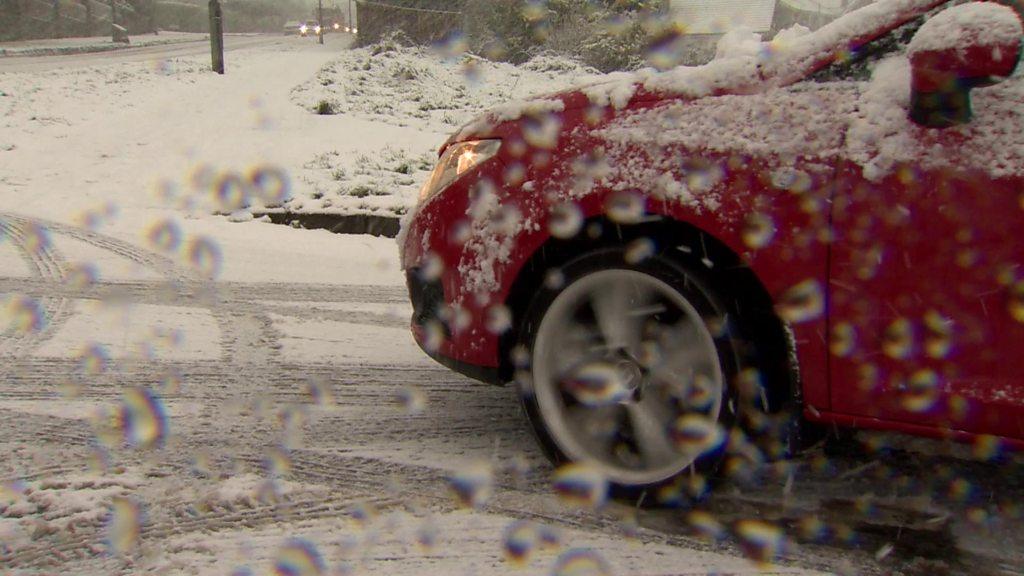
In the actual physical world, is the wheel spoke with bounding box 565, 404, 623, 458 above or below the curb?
below

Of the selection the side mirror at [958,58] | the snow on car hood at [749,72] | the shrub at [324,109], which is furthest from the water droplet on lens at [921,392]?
the shrub at [324,109]

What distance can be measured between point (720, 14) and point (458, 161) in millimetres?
30376

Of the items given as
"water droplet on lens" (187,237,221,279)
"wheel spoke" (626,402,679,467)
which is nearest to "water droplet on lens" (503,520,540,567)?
"wheel spoke" (626,402,679,467)

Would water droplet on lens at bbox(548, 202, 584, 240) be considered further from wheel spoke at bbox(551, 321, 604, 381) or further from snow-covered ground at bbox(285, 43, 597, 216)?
snow-covered ground at bbox(285, 43, 597, 216)

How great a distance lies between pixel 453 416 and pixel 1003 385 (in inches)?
69.5

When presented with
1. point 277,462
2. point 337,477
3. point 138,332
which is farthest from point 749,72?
point 138,332

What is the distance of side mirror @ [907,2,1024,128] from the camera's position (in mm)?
1738

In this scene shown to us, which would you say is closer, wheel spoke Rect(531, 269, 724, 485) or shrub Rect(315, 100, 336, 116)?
wheel spoke Rect(531, 269, 724, 485)

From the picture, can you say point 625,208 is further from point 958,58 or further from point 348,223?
point 348,223

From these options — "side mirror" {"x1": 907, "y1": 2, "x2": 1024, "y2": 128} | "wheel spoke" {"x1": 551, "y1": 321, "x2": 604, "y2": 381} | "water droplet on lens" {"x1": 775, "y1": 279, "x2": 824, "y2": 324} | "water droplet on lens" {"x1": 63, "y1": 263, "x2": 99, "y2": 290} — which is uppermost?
"side mirror" {"x1": 907, "y1": 2, "x2": 1024, "y2": 128}

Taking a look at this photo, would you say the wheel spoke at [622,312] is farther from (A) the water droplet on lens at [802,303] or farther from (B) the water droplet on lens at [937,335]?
(B) the water droplet on lens at [937,335]

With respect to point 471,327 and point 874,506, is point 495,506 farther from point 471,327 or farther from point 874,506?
point 874,506

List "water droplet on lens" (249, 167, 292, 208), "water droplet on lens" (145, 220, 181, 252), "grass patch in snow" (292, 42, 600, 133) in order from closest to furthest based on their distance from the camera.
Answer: "water droplet on lens" (145, 220, 181, 252)
"water droplet on lens" (249, 167, 292, 208)
"grass patch in snow" (292, 42, 600, 133)

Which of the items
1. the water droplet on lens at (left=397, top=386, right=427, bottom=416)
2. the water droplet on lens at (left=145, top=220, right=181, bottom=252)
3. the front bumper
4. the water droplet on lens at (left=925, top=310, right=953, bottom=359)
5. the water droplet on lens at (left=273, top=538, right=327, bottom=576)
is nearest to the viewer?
the water droplet on lens at (left=925, top=310, right=953, bottom=359)
